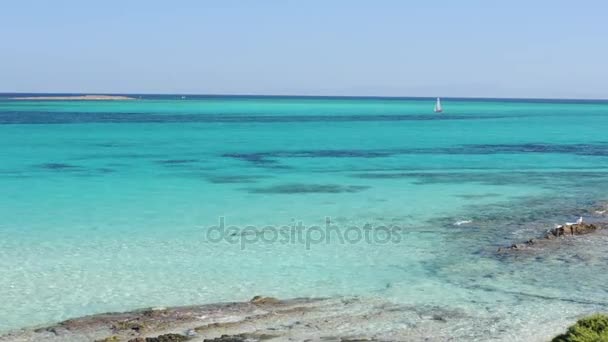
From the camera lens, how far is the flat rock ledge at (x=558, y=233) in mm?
19922

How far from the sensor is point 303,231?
74.7ft

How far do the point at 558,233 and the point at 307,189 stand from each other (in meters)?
12.2

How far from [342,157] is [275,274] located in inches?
1169

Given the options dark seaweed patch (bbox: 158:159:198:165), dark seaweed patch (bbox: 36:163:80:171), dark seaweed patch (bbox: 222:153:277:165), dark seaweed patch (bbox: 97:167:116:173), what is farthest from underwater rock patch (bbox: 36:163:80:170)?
dark seaweed patch (bbox: 222:153:277:165)

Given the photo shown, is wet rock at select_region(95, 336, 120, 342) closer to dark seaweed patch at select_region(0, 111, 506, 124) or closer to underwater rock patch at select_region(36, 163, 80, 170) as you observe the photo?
underwater rock patch at select_region(36, 163, 80, 170)

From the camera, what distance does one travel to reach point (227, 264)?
60.8 feet

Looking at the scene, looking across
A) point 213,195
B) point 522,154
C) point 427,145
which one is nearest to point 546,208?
point 213,195

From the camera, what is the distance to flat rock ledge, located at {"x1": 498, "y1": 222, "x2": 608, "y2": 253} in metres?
19.9

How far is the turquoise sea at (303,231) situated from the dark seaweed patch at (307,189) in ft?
0.51

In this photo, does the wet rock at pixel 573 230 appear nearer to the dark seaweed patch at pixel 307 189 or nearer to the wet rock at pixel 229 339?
the dark seaweed patch at pixel 307 189

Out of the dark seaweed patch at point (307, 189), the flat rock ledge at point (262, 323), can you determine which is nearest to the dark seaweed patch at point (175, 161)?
the dark seaweed patch at point (307, 189)

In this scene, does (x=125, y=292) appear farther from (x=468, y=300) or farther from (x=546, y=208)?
(x=546, y=208)

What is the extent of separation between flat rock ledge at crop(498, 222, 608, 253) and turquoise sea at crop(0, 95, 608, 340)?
46 centimetres

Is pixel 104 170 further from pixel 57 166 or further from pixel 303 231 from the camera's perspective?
pixel 303 231
